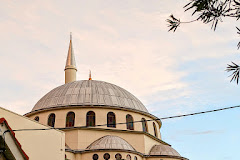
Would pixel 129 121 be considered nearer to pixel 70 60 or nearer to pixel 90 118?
pixel 90 118

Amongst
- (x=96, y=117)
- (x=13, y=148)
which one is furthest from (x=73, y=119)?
(x=13, y=148)

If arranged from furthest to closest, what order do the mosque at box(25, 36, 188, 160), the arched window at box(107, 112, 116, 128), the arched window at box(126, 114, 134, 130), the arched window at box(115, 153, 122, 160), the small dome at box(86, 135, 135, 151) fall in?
the arched window at box(126, 114, 134, 130) < the arched window at box(107, 112, 116, 128) < the mosque at box(25, 36, 188, 160) < the small dome at box(86, 135, 135, 151) < the arched window at box(115, 153, 122, 160)

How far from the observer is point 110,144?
25.3 m

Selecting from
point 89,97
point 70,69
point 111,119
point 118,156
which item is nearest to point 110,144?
point 118,156

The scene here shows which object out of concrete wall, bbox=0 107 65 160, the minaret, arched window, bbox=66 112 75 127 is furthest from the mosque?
the minaret

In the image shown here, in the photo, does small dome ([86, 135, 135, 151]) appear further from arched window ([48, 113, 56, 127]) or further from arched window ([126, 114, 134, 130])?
arched window ([48, 113, 56, 127])

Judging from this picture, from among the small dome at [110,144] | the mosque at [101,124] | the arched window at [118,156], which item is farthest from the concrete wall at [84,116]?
the arched window at [118,156]

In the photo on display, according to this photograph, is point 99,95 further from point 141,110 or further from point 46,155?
point 46,155

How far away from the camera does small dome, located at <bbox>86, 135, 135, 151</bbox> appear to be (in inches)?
988

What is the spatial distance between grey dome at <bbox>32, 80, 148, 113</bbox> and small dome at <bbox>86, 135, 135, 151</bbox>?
12.6 feet

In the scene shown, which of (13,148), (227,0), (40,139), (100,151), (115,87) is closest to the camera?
(227,0)

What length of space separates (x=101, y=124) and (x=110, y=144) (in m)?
3.00

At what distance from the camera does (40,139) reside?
1661 cm

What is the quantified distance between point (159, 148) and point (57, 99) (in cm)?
1037
